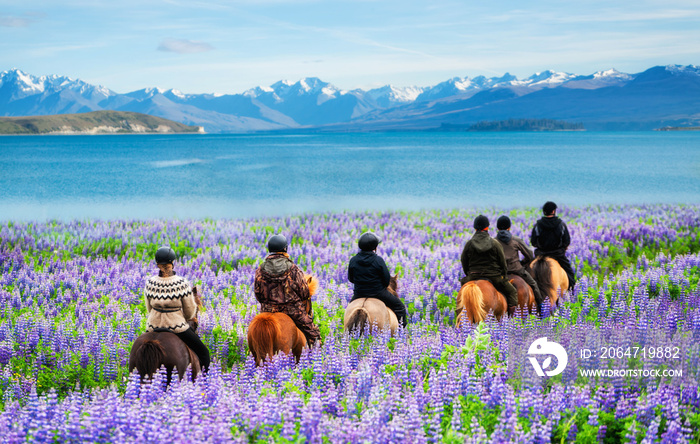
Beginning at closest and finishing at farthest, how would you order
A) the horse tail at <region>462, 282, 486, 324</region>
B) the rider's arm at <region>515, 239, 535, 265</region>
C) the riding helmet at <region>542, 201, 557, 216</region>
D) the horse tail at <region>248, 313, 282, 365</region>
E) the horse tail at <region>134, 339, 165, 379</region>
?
the horse tail at <region>134, 339, 165, 379</region>
the horse tail at <region>248, 313, 282, 365</region>
the horse tail at <region>462, 282, 486, 324</region>
the rider's arm at <region>515, 239, 535, 265</region>
the riding helmet at <region>542, 201, 557, 216</region>

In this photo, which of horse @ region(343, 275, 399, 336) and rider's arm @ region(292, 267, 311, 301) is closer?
rider's arm @ region(292, 267, 311, 301)

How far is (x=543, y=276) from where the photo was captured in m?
12.6

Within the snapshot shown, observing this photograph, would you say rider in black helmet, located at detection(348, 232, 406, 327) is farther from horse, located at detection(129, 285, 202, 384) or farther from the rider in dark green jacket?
horse, located at detection(129, 285, 202, 384)

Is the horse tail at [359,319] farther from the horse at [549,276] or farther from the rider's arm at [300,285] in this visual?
the horse at [549,276]

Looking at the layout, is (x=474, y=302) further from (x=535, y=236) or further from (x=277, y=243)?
(x=277, y=243)

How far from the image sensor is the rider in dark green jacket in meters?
10.6

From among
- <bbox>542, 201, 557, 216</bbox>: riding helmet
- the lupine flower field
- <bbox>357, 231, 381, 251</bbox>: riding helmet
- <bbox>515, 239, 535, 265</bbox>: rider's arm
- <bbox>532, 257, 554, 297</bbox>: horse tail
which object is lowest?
the lupine flower field

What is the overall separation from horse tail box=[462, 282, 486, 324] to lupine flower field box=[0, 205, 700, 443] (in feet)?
1.61

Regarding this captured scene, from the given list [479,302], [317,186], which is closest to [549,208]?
[479,302]

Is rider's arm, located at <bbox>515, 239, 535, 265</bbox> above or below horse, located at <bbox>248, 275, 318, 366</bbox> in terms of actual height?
above

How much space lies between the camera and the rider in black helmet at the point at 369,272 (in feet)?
32.3

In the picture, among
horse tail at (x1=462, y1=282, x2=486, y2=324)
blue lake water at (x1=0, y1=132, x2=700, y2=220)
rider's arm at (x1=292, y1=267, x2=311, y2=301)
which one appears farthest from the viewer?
blue lake water at (x1=0, y1=132, x2=700, y2=220)

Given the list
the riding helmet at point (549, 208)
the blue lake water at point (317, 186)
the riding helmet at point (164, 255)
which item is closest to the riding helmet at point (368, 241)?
the riding helmet at point (164, 255)

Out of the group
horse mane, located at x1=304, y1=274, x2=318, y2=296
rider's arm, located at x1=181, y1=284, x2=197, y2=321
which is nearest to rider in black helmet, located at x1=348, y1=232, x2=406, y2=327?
horse mane, located at x1=304, y1=274, x2=318, y2=296
